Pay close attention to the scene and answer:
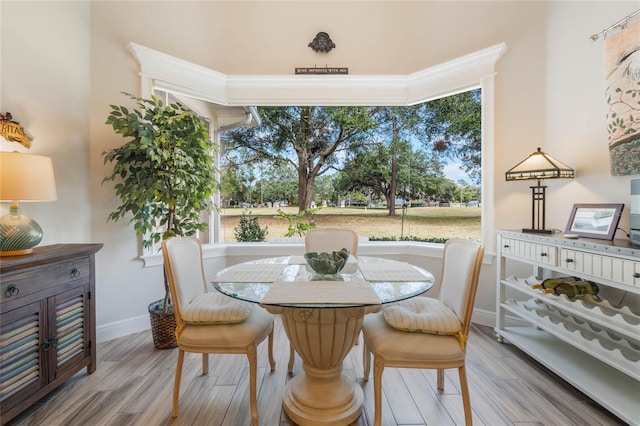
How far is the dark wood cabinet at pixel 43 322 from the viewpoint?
143cm

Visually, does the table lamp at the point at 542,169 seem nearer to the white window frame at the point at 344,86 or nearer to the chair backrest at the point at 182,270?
the white window frame at the point at 344,86

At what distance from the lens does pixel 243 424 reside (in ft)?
4.93

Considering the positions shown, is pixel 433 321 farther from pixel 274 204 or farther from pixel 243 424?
pixel 274 204

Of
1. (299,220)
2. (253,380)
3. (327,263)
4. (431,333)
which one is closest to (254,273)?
(327,263)

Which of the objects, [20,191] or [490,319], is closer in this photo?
[20,191]

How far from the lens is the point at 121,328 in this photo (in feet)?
8.18

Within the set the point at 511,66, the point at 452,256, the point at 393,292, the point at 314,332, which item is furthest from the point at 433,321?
the point at 511,66

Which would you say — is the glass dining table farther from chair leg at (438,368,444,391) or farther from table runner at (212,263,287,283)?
chair leg at (438,368,444,391)

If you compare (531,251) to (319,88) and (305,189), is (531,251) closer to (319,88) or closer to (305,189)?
(305,189)

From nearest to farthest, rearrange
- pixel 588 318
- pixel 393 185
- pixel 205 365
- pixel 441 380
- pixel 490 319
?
pixel 588 318, pixel 441 380, pixel 205 365, pixel 490 319, pixel 393 185

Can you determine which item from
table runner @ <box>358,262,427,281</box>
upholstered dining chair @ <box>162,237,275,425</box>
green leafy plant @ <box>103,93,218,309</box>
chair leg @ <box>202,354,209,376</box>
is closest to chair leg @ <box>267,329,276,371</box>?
upholstered dining chair @ <box>162,237,275,425</box>

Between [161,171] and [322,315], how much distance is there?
1.69 m

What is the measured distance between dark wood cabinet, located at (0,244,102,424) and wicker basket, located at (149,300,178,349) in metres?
0.41

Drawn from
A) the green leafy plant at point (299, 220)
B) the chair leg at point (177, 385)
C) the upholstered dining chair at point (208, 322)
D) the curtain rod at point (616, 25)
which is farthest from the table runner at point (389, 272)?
the curtain rod at point (616, 25)
